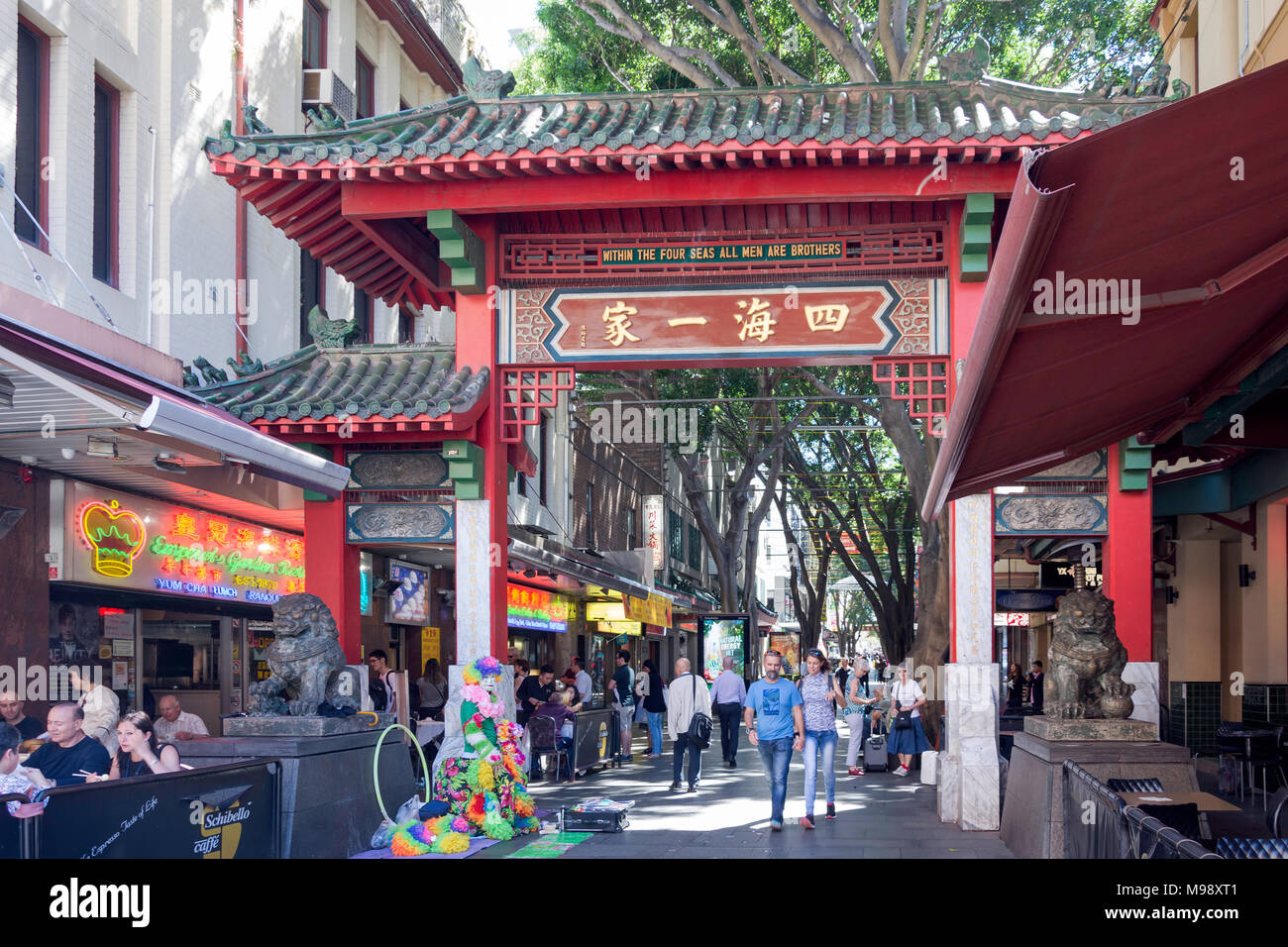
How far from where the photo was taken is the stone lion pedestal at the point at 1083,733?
8.77m

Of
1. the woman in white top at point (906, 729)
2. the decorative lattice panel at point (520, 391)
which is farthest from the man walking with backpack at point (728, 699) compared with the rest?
the decorative lattice panel at point (520, 391)

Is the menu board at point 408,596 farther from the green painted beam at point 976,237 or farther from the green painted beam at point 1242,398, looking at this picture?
the green painted beam at point 1242,398

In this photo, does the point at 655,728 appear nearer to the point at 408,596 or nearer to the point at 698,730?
the point at 408,596

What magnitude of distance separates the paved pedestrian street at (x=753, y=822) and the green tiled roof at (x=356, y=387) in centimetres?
431

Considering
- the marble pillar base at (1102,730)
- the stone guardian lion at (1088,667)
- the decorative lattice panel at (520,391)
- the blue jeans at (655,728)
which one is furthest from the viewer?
the blue jeans at (655,728)

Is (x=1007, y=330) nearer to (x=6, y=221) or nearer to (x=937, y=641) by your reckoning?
(x=6, y=221)

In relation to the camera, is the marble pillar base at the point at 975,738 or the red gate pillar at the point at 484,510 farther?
the red gate pillar at the point at 484,510

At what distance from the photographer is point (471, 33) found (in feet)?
92.6

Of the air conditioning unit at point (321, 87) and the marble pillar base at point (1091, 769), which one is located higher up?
the air conditioning unit at point (321, 87)

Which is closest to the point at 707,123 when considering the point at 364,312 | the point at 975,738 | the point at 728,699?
the point at 975,738

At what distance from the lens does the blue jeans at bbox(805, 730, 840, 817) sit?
12630 millimetres

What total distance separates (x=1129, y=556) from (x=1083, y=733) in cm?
342
